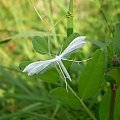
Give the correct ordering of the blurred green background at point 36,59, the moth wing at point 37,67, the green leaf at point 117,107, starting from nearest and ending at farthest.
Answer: the moth wing at point 37,67 → the green leaf at point 117,107 → the blurred green background at point 36,59

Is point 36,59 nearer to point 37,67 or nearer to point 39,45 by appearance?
point 39,45

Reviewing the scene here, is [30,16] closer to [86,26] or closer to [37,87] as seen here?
[86,26]

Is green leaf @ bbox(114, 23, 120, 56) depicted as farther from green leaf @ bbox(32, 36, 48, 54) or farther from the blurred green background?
the blurred green background

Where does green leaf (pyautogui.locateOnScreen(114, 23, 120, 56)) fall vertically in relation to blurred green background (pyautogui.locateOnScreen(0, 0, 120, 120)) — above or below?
above

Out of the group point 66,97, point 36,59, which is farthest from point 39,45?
point 36,59

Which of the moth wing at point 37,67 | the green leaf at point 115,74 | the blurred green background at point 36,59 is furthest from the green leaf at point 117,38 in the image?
the blurred green background at point 36,59

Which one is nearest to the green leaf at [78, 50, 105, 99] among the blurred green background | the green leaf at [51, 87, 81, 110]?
the green leaf at [51, 87, 81, 110]

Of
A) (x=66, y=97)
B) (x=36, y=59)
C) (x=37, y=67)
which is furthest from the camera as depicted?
(x=36, y=59)

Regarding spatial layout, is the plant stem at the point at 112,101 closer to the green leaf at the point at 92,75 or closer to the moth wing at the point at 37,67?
the green leaf at the point at 92,75

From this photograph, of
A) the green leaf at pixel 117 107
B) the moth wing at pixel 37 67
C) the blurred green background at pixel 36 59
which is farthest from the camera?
the blurred green background at pixel 36 59
